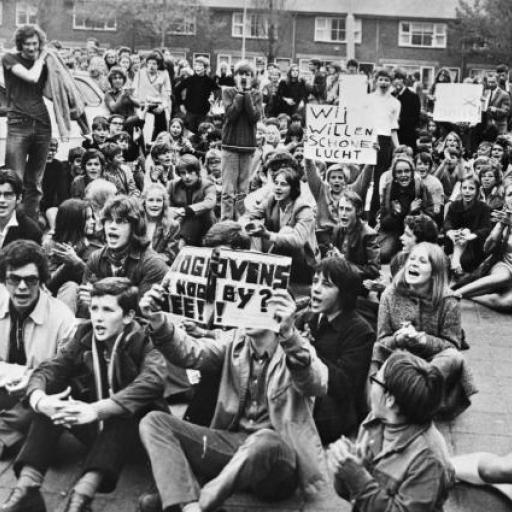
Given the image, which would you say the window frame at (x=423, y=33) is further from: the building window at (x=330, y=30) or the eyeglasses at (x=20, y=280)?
the eyeglasses at (x=20, y=280)

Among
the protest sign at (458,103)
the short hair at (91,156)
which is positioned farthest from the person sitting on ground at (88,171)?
the protest sign at (458,103)

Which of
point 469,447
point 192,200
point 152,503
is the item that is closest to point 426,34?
point 192,200

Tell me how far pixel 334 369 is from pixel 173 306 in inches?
37.6

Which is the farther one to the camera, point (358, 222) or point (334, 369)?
point (358, 222)

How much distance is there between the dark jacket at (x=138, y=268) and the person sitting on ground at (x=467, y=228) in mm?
4208

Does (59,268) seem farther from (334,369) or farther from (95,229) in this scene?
(334,369)

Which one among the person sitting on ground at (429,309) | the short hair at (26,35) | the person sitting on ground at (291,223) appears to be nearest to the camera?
the person sitting on ground at (429,309)

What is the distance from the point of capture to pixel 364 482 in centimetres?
466

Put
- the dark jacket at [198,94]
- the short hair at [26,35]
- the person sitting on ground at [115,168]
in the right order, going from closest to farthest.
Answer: the short hair at [26,35], the person sitting on ground at [115,168], the dark jacket at [198,94]

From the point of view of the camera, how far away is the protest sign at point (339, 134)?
11.1 meters

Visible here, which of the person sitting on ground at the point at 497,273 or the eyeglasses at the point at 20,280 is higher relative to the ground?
the eyeglasses at the point at 20,280

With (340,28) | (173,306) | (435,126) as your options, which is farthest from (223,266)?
(340,28)

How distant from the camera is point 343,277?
248 inches

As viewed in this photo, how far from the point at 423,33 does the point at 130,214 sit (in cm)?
5294
